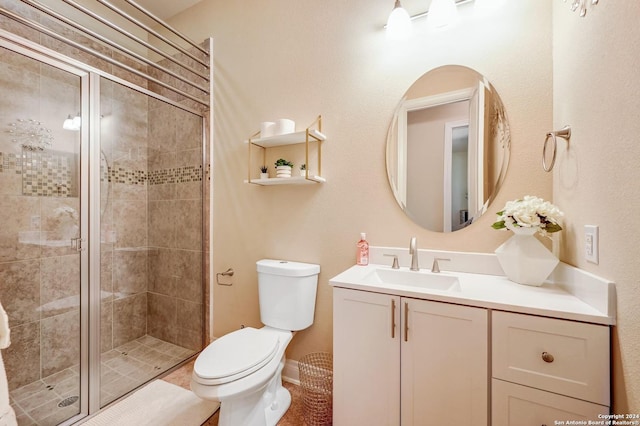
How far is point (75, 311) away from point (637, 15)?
2722 millimetres

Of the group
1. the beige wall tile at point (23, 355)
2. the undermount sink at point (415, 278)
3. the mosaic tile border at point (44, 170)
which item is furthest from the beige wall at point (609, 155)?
the beige wall tile at point (23, 355)

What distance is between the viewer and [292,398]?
1.55m

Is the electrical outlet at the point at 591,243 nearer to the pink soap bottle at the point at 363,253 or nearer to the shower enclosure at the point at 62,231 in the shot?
the pink soap bottle at the point at 363,253

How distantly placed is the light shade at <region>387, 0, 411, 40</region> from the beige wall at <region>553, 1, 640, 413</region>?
2.09 ft

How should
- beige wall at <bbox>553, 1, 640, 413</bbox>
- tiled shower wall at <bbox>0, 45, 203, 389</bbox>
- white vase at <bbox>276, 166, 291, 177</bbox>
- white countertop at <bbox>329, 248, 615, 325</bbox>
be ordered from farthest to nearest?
white vase at <bbox>276, 166, 291, 177</bbox> → tiled shower wall at <bbox>0, 45, 203, 389</bbox> → white countertop at <bbox>329, 248, 615, 325</bbox> → beige wall at <bbox>553, 1, 640, 413</bbox>

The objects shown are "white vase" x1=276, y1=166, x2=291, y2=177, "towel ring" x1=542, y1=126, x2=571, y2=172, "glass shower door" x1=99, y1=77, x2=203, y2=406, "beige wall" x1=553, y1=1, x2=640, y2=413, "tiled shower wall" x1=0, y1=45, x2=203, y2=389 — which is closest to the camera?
"beige wall" x1=553, y1=1, x2=640, y2=413

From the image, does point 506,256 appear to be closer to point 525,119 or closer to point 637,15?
point 525,119

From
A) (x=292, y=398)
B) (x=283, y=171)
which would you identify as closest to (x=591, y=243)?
(x=283, y=171)

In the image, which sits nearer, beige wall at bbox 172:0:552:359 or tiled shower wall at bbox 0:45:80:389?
beige wall at bbox 172:0:552:359

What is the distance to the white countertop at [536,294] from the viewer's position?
76 centimetres

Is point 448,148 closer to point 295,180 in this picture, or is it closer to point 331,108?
point 331,108

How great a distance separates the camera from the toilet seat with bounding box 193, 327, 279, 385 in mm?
1080

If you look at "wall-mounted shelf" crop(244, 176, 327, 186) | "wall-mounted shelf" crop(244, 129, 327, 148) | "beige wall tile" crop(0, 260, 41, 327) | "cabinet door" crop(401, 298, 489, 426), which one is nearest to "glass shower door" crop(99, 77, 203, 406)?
"beige wall tile" crop(0, 260, 41, 327)

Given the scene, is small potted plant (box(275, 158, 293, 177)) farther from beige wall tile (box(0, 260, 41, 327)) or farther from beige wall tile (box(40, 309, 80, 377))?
beige wall tile (box(0, 260, 41, 327))
